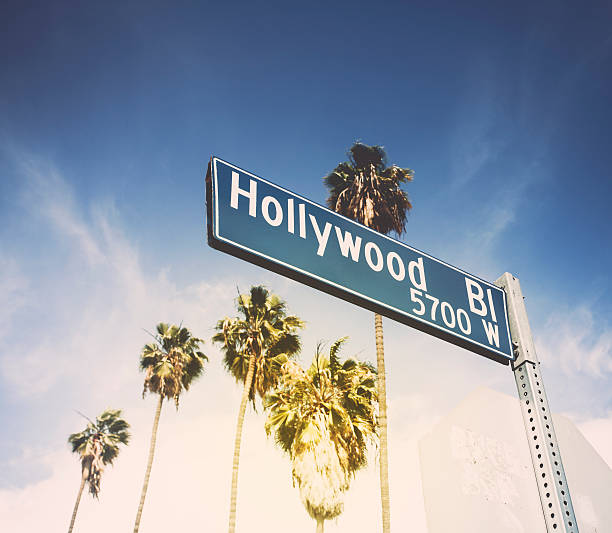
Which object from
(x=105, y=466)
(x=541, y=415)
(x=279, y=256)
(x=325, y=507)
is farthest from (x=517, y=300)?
(x=105, y=466)

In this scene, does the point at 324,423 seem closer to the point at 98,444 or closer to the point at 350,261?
the point at 350,261

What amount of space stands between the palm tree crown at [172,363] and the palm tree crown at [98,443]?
9.75 m

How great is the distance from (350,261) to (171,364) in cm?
2351

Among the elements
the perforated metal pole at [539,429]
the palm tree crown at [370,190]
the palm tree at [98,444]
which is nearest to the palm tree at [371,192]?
the palm tree crown at [370,190]

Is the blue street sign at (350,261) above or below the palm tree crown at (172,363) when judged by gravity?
below

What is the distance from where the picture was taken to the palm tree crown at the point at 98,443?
101 feet

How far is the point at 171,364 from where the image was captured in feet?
77.8

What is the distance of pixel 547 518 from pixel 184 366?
77.4ft

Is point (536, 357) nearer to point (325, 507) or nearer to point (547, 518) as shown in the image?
point (547, 518)

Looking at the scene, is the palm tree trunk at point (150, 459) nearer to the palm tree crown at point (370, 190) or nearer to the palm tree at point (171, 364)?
the palm tree at point (171, 364)

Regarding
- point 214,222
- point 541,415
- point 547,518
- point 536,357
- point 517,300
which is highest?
point 517,300

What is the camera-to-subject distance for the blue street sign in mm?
1874

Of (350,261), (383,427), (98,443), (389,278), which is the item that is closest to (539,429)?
(389,278)

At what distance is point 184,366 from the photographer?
23.8 metres
